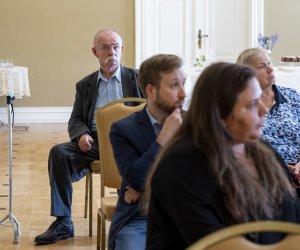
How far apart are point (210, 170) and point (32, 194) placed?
13.0ft

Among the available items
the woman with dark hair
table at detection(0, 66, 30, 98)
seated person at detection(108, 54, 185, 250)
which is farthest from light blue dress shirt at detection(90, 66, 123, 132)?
the woman with dark hair

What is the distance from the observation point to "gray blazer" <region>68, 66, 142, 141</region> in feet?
15.0

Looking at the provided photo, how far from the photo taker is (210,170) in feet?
6.03

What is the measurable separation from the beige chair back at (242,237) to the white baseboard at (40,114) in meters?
8.32

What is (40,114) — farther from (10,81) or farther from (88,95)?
(88,95)

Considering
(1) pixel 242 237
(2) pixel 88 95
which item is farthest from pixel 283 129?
A: (1) pixel 242 237

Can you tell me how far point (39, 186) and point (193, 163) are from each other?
4.21 m

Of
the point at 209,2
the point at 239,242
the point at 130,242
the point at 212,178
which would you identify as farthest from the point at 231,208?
the point at 209,2

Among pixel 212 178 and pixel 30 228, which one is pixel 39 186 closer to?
pixel 30 228

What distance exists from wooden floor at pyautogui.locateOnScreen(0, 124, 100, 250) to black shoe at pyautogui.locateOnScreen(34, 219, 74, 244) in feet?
0.13

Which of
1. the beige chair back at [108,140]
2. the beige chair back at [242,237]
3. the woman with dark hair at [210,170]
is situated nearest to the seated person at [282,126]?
the beige chair back at [108,140]

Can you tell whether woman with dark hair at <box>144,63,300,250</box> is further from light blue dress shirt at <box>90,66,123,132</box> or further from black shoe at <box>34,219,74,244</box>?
light blue dress shirt at <box>90,66,123,132</box>

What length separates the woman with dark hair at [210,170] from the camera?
182cm

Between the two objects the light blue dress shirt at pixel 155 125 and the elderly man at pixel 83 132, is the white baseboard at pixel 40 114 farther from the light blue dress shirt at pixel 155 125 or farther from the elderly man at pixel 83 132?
the light blue dress shirt at pixel 155 125
